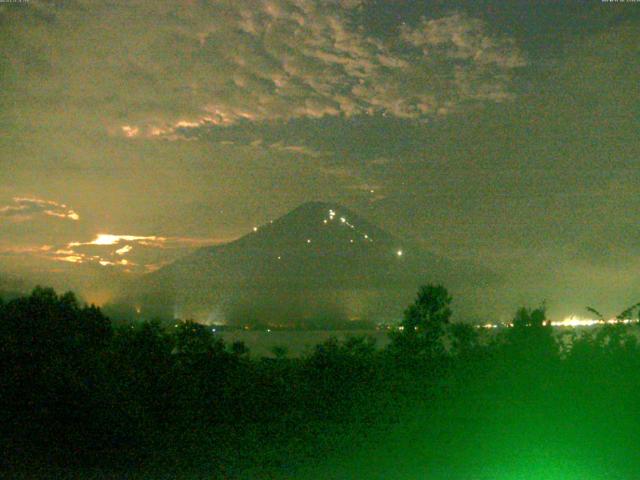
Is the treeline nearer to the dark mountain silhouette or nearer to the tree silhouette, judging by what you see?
the tree silhouette

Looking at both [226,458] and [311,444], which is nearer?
[226,458]

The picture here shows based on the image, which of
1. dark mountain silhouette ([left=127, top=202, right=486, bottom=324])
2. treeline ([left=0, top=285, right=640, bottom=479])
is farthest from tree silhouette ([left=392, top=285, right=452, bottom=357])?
dark mountain silhouette ([left=127, top=202, right=486, bottom=324])

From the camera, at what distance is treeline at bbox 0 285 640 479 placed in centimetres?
853

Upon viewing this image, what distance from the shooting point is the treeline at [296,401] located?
28.0 ft

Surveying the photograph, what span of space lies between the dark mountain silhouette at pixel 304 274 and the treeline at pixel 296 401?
5.72m

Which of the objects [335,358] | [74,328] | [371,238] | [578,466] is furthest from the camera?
[371,238]

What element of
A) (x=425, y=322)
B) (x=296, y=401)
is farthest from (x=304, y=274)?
(x=296, y=401)

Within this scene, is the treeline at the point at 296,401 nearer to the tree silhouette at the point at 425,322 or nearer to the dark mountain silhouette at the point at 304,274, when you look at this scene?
the tree silhouette at the point at 425,322

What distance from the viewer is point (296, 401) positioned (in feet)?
36.9

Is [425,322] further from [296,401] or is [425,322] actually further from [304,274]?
[304,274]

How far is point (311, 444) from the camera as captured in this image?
30.3 ft

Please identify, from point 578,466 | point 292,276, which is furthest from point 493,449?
point 292,276

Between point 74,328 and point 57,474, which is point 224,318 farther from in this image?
point 57,474

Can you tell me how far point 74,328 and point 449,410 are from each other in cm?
633
